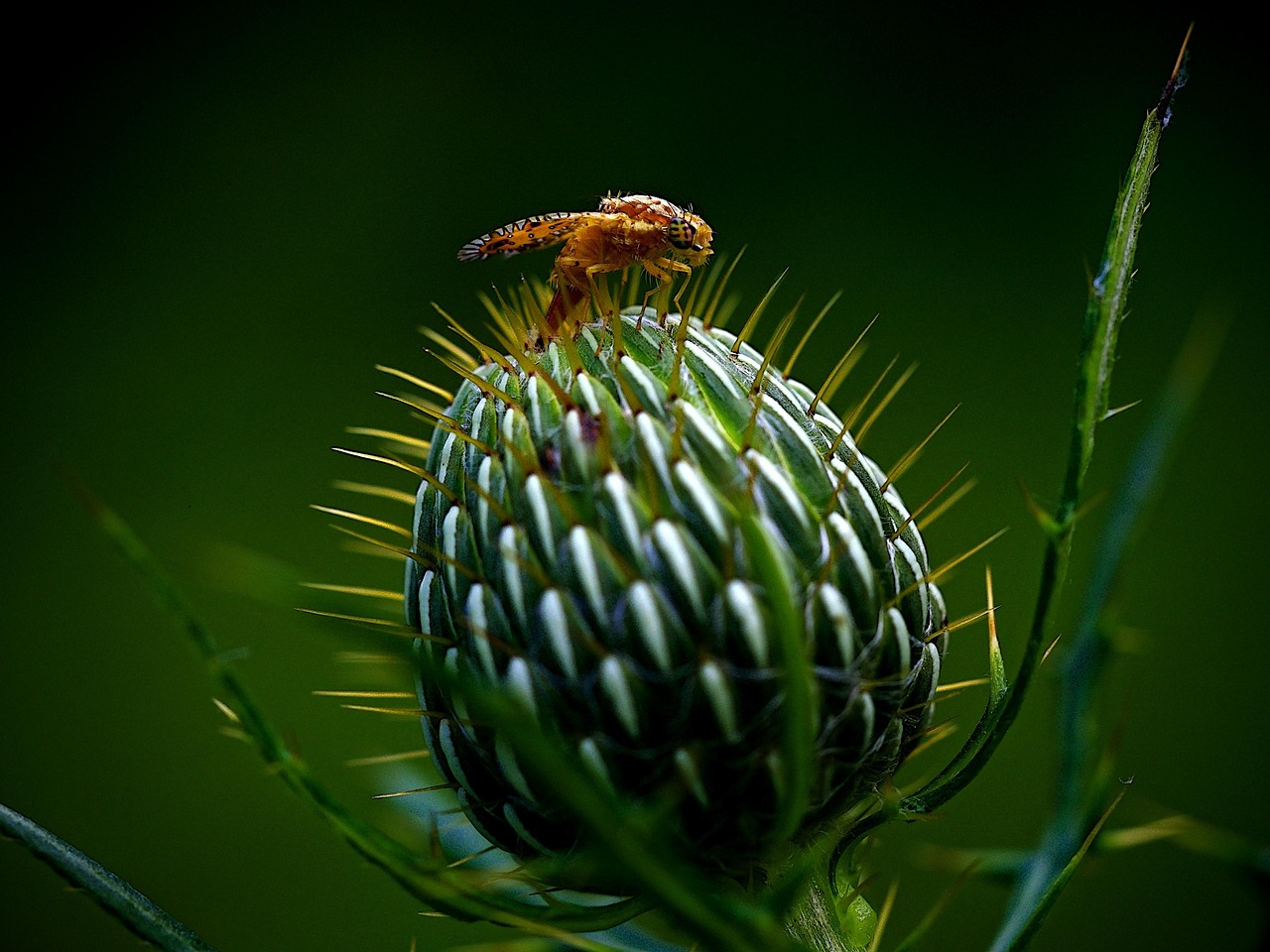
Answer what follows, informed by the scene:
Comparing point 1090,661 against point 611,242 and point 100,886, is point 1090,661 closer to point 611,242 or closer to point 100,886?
point 611,242

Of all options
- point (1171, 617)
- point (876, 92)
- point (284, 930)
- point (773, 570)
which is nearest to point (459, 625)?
point (773, 570)

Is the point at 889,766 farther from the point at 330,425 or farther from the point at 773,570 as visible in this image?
the point at 330,425

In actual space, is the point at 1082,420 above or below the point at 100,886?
above

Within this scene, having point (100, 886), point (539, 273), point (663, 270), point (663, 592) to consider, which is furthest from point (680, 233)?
point (539, 273)

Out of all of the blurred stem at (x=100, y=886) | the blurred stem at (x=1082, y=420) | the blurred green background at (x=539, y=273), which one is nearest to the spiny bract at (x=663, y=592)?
the blurred stem at (x=1082, y=420)

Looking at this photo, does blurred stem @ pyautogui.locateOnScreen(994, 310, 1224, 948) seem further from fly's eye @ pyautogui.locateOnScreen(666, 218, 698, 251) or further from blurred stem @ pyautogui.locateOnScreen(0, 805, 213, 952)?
blurred stem @ pyautogui.locateOnScreen(0, 805, 213, 952)

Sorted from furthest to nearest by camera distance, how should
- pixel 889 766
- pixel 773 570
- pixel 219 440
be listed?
pixel 219 440, pixel 889 766, pixel 773 570

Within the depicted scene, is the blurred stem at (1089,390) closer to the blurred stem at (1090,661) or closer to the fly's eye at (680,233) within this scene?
the blurred stem at (1090,661)
